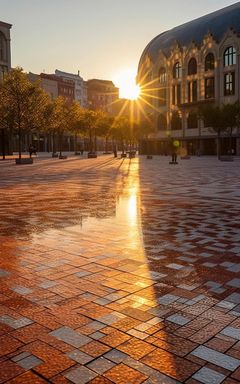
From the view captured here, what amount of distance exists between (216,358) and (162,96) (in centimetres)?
6794

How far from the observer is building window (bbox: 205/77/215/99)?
→ 58.5m

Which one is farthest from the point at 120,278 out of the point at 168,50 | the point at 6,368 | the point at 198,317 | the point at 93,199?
the point at 168,50

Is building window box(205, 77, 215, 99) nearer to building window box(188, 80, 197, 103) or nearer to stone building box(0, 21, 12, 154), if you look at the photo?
building window box(188, 80, 197, 103)

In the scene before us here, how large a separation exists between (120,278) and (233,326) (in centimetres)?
158

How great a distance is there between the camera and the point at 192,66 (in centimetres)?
6234

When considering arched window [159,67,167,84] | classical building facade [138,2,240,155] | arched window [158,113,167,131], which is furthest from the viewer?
arched window [159,67,167,84]

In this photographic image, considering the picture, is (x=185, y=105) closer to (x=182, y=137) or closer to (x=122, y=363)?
(x=182, y=137)

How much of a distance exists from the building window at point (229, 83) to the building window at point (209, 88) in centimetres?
240

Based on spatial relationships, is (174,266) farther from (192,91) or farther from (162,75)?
(162,75)

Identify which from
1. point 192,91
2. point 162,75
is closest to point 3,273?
point 192,91

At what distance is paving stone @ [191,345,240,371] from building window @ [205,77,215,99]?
58964 millimetres

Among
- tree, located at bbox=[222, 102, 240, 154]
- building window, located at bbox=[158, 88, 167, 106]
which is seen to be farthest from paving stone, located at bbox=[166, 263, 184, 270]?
building window, located at bbox=[158, 88, 167, 106]

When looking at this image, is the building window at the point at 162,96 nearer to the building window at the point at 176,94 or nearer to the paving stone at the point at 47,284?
the building window at the point at 176,94

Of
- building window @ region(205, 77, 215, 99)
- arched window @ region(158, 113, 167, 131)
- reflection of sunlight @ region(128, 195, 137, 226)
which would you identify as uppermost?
building window @ region(205, 77, 215, 99)
